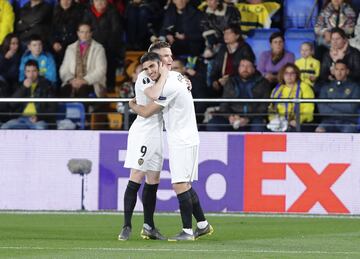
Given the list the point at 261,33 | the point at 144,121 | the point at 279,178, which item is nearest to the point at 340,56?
the point at 261,33

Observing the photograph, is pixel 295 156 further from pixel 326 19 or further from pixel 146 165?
pixel 146 165

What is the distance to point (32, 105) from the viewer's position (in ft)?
61.7

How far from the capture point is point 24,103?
1900 centimetres

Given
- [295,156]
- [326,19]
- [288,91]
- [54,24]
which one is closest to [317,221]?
[295,156]

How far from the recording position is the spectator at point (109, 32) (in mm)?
19906

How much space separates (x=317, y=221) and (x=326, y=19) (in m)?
4.57

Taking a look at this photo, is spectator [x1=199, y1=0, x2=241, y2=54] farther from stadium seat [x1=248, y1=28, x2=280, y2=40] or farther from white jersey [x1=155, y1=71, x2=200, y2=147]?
white jersey [x1=155, y1=71, x2=200, y2=147]

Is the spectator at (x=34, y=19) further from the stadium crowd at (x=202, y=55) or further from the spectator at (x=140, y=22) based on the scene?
the spectator at (x=140, y=22)

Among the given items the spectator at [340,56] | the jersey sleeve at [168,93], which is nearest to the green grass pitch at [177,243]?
the jersey sleeve at [168,93]

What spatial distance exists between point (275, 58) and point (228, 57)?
74cm

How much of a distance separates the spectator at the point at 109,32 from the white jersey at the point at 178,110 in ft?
24.3

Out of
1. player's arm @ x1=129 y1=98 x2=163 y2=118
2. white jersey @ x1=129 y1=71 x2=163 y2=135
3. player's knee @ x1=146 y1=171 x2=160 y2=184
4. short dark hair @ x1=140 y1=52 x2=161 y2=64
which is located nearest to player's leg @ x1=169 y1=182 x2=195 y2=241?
player's knee @ x1=146 y1=171 x2=160 y2=184

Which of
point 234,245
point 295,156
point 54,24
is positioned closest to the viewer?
point 234,245

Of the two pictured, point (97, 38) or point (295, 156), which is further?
point (97, 38)
